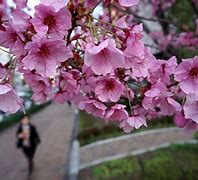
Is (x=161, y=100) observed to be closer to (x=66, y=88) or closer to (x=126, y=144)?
(x=66, y=88)

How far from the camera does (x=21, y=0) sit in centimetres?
181

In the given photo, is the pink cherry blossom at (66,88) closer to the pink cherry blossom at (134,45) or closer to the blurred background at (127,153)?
the pink cherry blossom at (134,45)

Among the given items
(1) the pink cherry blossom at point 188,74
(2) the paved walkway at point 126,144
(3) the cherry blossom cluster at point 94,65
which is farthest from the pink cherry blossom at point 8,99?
(2) the paved walkway at point 126,144

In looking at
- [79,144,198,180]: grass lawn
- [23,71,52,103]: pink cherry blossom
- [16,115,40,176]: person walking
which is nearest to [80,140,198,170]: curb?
[79,144,198,180]: grass lawn

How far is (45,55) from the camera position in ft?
5.13

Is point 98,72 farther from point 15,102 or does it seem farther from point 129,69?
point 15,102

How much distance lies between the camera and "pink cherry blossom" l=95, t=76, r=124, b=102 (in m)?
1.63

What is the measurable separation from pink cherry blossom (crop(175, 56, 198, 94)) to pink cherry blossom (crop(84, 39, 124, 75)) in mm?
286

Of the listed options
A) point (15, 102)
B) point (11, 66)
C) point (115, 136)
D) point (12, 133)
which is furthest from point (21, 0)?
point (12, 133)

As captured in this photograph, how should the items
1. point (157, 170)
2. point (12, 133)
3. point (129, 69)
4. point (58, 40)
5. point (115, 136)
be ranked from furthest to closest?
point (12, 133), point (115, 136), point (157, 170), point (129, 69), point (58, 40)

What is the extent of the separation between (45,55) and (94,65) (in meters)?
0.19

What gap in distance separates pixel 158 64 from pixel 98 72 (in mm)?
329

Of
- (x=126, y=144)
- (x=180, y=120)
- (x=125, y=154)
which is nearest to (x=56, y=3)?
(x=180, y=120)

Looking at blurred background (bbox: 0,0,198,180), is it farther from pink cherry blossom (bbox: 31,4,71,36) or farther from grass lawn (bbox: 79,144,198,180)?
pink cherry blossom (bbox: 31,4,71,36)
